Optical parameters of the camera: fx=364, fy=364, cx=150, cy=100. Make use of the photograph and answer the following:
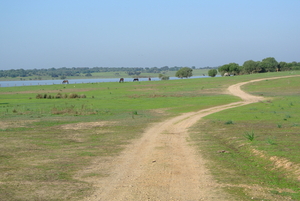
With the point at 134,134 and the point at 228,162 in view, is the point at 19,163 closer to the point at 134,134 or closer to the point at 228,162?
the point at 228,162

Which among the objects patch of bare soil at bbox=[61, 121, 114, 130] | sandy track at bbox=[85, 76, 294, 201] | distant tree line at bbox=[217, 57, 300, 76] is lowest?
patch of bare soil at bbox=[61, 121, 114, 130]

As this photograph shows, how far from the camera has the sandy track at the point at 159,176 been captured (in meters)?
8.26

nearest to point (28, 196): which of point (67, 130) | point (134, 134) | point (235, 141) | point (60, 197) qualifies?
point (60, 197)

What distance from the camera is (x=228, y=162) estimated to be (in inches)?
462

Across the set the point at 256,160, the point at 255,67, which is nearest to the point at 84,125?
the point at 256,160

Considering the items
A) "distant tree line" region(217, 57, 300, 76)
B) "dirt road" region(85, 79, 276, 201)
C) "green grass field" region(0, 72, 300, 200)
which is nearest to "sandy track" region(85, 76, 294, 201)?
"dirt road" region(85, 79, 276, 201)

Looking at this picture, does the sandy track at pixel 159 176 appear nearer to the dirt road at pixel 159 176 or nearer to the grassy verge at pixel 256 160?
the dirt road at pixel 159 176

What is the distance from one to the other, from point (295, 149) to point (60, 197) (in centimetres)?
794

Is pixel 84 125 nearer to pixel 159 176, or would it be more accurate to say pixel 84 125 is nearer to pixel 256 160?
pixel 256 160

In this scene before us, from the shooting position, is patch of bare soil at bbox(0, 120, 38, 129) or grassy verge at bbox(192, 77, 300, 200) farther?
patch of bare soil at bbox(0, 120, 38, 129)

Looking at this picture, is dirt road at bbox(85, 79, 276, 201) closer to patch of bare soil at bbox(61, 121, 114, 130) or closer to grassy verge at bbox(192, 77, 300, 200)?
grassy verge at bbox(192, 77, 300, 200)

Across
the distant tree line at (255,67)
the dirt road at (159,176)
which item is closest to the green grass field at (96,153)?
the dirt road at (159,176)

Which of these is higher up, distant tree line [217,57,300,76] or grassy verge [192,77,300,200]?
distant tree line [217,57,300,76]

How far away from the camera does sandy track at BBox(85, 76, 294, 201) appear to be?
8.26 metres
